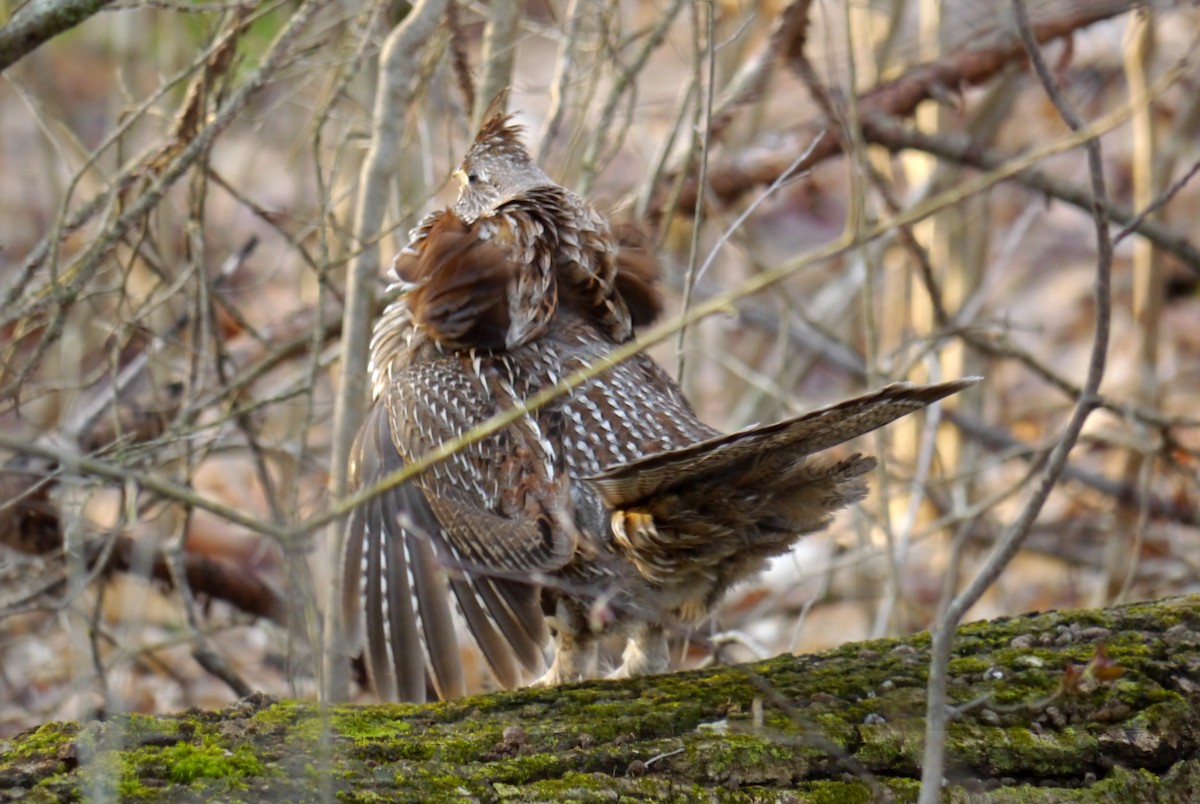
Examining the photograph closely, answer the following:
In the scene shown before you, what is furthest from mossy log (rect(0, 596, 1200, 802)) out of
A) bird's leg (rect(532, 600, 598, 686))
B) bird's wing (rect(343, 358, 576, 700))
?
bird's leg (rect(532, 600, 598, 686))

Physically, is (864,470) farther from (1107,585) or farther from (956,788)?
(1107,585)

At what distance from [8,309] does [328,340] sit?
1985mm

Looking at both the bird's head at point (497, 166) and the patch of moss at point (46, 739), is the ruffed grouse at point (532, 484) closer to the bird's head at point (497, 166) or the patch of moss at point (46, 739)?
the bird's head at point (497, 166)

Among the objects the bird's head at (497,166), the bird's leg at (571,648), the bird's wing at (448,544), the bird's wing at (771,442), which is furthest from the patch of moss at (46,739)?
the bird's head at (497,166)

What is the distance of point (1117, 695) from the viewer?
3057mm

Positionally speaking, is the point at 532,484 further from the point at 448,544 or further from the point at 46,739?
the point at 46,739

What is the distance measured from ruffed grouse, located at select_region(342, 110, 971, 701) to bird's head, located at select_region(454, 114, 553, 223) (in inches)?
8.1

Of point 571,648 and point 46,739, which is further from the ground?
point 571,648

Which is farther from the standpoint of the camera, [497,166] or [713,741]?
[497,166]

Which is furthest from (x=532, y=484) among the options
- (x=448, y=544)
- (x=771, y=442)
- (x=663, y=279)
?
(x=663, y=279)

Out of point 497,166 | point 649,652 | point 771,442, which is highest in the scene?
point 497,166

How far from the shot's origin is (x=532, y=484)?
4.02 meters

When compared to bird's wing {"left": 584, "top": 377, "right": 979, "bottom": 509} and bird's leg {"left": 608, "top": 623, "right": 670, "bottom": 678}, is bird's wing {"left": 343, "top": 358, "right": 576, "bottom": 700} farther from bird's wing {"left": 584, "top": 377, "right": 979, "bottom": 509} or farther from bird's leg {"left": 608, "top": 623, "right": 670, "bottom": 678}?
bird's wing {"left": 584, "top": 377, "right": 979, "bottom": 509}

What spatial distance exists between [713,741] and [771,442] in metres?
0.78
